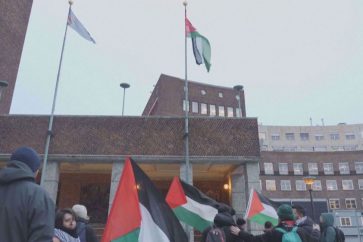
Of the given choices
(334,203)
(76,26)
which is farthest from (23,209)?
(334,203)

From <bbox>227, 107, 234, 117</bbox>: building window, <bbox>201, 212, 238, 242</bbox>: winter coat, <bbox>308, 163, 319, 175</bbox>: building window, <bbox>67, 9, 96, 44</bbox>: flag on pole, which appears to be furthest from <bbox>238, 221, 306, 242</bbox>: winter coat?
<bbox>308, 163, 319, 175</bbox>: building window

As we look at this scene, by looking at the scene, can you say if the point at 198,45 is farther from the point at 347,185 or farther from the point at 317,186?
the point at 347,185

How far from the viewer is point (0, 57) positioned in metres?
24.3

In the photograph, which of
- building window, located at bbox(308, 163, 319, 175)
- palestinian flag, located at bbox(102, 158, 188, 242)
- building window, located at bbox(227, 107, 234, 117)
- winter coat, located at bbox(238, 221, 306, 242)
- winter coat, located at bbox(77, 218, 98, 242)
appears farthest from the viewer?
building window, located at bbox(308, 163, 319, 175)

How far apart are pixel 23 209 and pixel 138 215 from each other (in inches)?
85.5

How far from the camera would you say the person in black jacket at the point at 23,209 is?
295cm

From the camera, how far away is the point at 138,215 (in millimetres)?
4965

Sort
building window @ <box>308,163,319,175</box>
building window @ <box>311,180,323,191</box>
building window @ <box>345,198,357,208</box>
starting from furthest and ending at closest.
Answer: building window @ <box>308,163,319,175</box>, building window @ <box>311,180,323,191</box>, building window @ <box>345,198,357,208</box>

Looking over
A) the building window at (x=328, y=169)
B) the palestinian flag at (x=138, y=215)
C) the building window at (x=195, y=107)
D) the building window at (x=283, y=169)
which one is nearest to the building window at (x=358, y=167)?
the building window at (x=328, y=169)

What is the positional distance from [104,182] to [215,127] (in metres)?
9.67

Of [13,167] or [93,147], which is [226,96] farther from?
[13,167]

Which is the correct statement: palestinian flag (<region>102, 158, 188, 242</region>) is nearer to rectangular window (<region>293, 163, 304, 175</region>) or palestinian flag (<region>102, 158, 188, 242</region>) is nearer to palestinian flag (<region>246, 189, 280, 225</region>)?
palestinian flag (<region>246, 189, 280, 225</region>)

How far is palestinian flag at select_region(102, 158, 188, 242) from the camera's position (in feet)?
16.0

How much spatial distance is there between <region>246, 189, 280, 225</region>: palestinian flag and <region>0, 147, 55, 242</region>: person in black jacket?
8.95m
